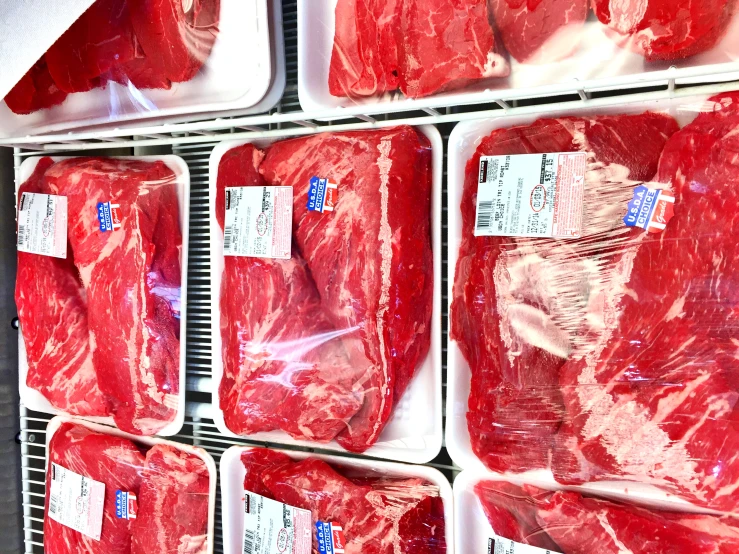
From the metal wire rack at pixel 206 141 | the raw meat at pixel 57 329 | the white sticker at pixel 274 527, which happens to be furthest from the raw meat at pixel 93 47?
the white sticker at pixel 274 527

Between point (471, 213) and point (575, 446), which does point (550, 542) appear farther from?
point (471, 213)

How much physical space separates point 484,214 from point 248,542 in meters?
0.98

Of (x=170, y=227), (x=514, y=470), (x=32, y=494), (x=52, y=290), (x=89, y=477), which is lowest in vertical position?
(x=32, y=494)

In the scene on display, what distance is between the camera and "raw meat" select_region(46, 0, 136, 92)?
1498mm

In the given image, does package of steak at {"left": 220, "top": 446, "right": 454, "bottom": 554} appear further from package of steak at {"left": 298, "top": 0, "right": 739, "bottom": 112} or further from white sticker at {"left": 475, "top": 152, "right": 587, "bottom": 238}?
package of steak at {"left": 298, "top": 0, "right": 739, "bottom": 112}

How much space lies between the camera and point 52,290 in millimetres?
1747

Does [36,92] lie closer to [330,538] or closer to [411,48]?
[411,48]

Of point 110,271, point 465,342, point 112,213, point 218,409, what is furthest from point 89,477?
point 465,342

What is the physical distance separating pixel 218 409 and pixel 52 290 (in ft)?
2.05

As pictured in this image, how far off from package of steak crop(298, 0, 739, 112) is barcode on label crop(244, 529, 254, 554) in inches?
40.7

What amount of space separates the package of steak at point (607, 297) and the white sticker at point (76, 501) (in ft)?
3.61

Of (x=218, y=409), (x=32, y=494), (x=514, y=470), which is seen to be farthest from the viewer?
(x=32, y=494)

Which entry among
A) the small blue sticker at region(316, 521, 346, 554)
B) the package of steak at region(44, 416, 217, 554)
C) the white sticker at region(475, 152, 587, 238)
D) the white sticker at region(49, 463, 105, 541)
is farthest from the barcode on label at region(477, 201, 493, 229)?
the white sticker at region(49, 463, 105, 541)

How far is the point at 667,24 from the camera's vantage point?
3.41 feet
